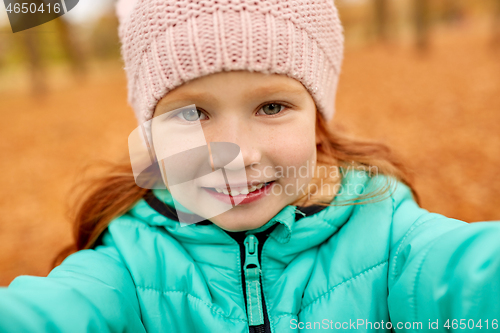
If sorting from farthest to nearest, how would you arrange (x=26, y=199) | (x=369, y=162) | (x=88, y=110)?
1. (x=88, y=110)
2. (x=26, y=199)
3. (x=369, y=162)

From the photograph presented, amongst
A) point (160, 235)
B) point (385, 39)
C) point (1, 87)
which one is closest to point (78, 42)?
point (1, 87)

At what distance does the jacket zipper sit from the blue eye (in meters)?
0.51

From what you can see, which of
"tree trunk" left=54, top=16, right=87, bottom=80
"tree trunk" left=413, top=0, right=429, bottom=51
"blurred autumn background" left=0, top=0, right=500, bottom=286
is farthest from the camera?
"tree trunk" left=54, top=16, right=87, bottom=80

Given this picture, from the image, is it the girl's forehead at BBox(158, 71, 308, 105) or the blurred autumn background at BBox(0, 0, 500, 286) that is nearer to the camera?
the girl's forehead at BBox(158, 71, 308, 105)

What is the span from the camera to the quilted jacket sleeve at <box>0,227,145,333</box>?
990mm

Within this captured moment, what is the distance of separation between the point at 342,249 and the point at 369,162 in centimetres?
51

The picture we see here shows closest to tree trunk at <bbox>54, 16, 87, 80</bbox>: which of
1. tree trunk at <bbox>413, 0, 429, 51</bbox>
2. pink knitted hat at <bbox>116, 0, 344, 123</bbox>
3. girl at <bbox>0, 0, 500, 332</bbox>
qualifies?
tree trunk at <bbox>413, 0, 429, 51</bbox>

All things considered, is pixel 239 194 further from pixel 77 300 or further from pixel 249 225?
pixel 77 300

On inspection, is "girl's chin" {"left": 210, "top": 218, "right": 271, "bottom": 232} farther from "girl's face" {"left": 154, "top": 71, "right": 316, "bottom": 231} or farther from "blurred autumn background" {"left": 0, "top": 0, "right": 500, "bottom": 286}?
"blurred autumn background" {"left": 0, "top": 0, "right": 500, "bottom": 286}

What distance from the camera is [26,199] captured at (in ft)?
16.6

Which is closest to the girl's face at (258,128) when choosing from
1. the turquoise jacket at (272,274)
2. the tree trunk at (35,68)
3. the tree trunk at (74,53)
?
the turquoise jacket at (272,274)

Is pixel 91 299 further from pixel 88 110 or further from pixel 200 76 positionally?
pixel 88 110

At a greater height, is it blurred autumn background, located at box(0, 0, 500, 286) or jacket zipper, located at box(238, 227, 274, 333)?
jacket zipper, located at box(238, 227, 274, 333)

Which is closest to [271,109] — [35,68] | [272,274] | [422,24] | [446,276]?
[272,274]
